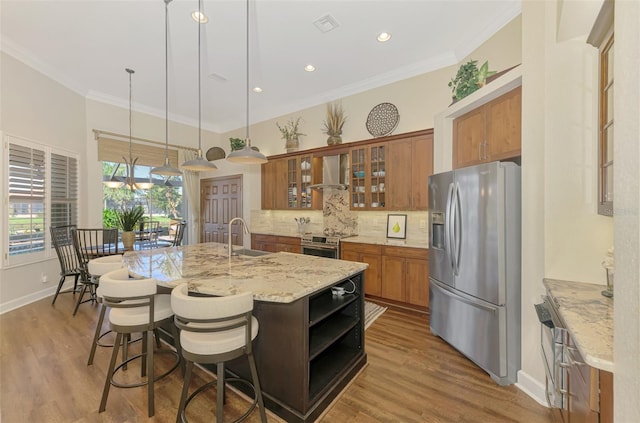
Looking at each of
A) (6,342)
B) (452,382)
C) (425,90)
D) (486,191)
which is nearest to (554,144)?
(486,191)

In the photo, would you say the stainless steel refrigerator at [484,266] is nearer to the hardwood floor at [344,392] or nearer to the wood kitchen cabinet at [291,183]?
the hardwood floor at [344,392]

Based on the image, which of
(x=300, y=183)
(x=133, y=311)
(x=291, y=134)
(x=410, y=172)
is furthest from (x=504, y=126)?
(x=291, y=134)

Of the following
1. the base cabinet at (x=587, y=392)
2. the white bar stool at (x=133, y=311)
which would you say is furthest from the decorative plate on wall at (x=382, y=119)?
the white bar stool at (x=133, y=311)

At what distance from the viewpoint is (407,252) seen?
3.63 m

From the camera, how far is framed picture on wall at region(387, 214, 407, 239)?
4.16 m

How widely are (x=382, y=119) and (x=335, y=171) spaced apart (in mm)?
1186

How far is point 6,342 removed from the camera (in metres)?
2.85

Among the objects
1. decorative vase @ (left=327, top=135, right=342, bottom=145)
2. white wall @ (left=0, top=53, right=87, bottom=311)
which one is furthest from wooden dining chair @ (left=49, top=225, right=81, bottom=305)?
decorative vase @ (left=327, top=135, right=342, bottom=145)

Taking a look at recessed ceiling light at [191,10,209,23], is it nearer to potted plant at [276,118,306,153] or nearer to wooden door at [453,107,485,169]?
potted plant at [276,118,306,153]

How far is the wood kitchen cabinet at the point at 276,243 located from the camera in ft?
16.3

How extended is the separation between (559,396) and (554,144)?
166 cm

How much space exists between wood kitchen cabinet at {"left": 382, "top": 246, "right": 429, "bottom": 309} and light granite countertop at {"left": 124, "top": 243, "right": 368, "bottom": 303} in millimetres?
1526

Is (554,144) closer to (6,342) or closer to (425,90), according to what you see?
(425,90)

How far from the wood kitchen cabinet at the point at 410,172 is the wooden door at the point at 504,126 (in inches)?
40.4
